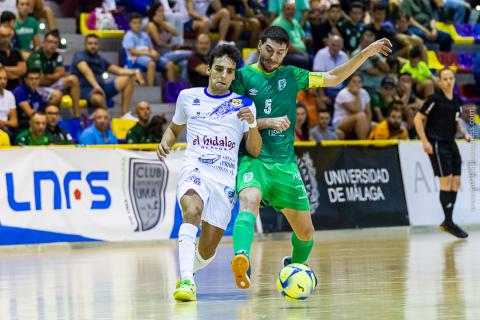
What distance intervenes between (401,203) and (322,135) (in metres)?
1.95

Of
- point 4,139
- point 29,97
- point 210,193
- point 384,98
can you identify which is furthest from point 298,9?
point 210,193

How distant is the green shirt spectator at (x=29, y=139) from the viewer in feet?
55.9

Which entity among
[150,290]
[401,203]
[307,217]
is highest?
[307,217]

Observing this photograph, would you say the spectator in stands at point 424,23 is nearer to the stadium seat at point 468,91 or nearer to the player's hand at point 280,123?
the stadium seat at point 468,91

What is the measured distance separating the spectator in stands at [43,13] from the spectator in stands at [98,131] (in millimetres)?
2971

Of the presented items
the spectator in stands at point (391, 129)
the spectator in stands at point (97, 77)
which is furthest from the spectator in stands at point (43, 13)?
the spectator in stands at point (391, 129)

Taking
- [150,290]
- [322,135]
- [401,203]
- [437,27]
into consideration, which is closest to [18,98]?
[322,135]

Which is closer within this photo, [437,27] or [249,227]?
[249,227]

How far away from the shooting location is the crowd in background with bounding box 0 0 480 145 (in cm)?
1831

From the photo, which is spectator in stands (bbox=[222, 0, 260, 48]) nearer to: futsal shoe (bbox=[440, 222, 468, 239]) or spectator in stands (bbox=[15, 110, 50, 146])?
spectator in stands (bbox=[15, 110, 50, 146])

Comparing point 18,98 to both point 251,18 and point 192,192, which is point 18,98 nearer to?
point 251,18

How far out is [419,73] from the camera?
24219 millimetres

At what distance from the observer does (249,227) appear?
9211 millimetres

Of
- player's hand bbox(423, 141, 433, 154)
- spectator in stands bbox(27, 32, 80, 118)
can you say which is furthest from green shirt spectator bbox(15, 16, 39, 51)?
player's hand bbox(423, 141, 433, 154)
